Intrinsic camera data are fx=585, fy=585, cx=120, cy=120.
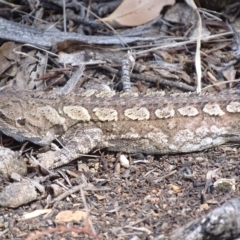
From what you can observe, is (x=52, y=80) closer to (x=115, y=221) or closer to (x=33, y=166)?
(x=33, y=166)

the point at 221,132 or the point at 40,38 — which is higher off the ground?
the point at 40,38

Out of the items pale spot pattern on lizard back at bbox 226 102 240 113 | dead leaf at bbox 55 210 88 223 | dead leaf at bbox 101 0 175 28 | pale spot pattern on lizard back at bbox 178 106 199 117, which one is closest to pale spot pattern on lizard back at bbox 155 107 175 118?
pale spot pattern on lizard back at bbox 178 106 199 117

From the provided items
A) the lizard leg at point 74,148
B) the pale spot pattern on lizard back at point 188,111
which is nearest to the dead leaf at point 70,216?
the lizard leg at point 74,148

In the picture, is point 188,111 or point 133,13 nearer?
point 188,111

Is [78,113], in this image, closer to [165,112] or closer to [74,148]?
[74,148]

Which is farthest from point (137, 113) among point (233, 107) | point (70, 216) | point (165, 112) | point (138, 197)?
point (70, 216)

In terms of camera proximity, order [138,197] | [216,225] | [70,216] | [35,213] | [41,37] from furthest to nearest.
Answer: [41,37], [138,197], [35,213], [70,216], [216,225]

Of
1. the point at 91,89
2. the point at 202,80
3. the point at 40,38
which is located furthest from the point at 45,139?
the point at 202,80

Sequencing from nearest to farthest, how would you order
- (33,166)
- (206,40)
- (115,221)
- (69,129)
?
1. (115,221)
2. (33,166)
3. (69,129)
4. (206,40)
